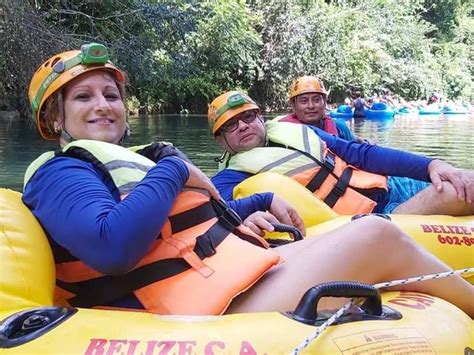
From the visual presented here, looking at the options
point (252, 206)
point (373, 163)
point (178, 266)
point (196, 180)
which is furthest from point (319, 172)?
point (178, 266)

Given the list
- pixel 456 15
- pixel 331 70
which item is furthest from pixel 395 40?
pixel 456 15

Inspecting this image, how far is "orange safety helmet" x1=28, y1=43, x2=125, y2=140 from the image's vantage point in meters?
1.79

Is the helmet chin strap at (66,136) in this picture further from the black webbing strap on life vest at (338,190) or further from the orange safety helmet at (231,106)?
the black webbing strap on life vest at (338,190)

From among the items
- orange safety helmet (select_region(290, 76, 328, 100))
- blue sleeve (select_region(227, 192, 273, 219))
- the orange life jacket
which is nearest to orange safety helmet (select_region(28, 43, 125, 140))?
the orange life jacket

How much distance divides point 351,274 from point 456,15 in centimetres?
3413

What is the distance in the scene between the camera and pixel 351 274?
5.37 feet

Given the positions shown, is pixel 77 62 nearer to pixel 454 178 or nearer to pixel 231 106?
pixel 231 106

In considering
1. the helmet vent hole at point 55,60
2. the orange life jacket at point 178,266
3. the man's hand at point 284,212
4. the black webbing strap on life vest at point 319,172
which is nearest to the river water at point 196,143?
the black webbing strap on life vest at point 319,172

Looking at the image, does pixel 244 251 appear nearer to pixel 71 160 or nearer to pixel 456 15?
pixel 71 160

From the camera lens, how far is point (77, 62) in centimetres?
180

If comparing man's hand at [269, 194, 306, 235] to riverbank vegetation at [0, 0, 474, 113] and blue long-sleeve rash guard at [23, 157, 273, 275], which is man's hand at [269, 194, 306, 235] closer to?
blue long-sleeve rash guard at [23, 157, 273, 275]

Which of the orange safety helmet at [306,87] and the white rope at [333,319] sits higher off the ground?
the orange safety helmet at [306,87]

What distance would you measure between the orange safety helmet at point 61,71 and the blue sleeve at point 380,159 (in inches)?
→ 70.8

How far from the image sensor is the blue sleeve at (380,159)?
3125 mm
